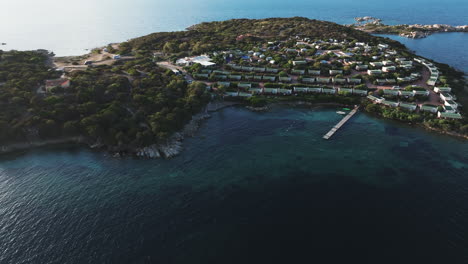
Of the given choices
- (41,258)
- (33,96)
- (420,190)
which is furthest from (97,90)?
(420,190)

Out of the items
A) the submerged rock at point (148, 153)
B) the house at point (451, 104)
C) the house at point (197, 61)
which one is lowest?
the submerged rock at point (148, 153)

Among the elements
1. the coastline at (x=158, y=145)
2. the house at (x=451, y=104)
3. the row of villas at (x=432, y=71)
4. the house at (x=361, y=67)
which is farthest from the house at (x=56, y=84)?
the row of villas at (x=432, y=71)

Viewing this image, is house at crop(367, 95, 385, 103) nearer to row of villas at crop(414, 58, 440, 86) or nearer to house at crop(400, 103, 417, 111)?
house at crop(400, 103, 417, 111)

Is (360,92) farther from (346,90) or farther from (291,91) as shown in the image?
(291,91)

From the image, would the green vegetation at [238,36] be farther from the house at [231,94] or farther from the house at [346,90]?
the house at [346,90]

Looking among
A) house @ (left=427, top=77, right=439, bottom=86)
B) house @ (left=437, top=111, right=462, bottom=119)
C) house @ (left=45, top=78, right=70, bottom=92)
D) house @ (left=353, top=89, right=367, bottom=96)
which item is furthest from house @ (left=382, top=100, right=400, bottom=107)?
house @ (left=45, top=78, right=70, bottom=92)

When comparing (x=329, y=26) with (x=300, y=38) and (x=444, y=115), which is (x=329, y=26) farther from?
(x=444, y=115)
